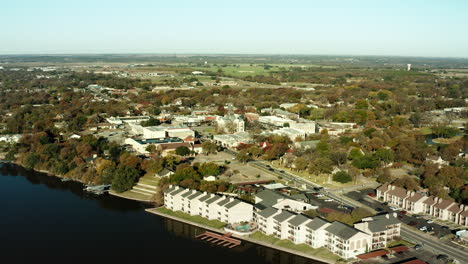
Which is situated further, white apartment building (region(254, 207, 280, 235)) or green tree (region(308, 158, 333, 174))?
green tree (region(308, 158, 333, 174))

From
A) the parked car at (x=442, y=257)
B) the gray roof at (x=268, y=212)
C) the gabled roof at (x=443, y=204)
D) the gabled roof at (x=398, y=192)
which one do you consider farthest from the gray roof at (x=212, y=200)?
the gabled roof at (x=443, y=204)

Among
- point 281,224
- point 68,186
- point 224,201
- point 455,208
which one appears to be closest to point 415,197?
point 455,208

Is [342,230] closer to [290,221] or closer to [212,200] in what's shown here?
[290,221]

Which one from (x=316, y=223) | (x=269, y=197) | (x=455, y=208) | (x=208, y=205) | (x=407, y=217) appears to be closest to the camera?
(x=316, y=223)

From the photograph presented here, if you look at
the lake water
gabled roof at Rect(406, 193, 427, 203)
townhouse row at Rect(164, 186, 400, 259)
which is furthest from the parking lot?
the lake water

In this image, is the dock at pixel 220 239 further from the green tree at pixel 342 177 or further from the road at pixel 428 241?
the green tree at pixel 342 177

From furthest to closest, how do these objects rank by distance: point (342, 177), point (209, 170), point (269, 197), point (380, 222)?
point (209, 170)
point (342, 177)
point (269, 197)
point (380, 222)

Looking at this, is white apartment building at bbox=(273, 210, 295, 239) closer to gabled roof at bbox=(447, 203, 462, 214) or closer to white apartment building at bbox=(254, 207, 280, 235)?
white apartment building at bbox=(254, 207, 280, 235)
